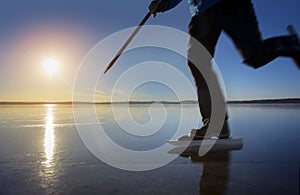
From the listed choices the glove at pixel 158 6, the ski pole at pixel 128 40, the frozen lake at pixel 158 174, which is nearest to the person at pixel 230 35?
the glove at pixel 158 6

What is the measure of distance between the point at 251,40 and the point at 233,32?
22 cm

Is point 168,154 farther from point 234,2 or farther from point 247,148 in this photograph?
point 234,2

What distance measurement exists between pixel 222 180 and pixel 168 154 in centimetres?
112

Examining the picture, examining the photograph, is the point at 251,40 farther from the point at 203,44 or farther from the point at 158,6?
the point at 158,6

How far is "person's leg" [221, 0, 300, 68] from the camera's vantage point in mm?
2975

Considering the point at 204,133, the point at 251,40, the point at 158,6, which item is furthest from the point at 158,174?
the point at 158,6

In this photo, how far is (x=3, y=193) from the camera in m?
1.68

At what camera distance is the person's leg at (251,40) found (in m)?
2.97

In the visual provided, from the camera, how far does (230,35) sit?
10.3 ft

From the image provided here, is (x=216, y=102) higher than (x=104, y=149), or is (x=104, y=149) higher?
(x=216, y=102)

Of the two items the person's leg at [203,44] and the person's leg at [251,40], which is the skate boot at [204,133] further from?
the person's leg at [251,40]

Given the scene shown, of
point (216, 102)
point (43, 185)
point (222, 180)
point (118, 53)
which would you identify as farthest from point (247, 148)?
point (43, 185)

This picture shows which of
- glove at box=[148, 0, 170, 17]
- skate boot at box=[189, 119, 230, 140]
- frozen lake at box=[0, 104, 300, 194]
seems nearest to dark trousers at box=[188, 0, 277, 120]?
skate boot at box=[189, 119, 230, 140]

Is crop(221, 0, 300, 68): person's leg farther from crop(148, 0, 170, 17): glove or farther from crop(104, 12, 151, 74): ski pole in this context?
crop(104, 12, 151, 74): ski pole
